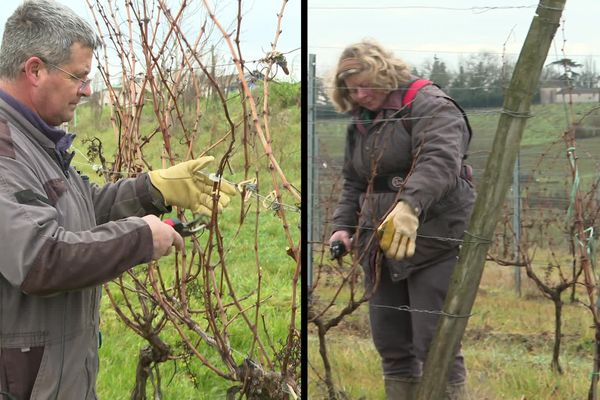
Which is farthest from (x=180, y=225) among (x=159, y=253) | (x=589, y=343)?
(x=589, y=343)

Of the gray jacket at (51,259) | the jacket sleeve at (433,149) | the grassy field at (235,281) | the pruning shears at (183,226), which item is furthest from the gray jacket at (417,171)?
the gray jacket at (51,259)

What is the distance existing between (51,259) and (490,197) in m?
1.45

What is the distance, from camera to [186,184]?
9.37 ft

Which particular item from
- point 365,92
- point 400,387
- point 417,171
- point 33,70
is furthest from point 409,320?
point 33,70

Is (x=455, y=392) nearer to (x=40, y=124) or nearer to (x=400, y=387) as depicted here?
(x=400, y=387)

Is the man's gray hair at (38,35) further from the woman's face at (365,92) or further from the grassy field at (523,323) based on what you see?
the grassy field at (523,323)

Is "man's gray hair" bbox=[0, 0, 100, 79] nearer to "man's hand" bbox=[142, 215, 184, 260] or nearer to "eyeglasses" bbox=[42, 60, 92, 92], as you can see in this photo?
"eyeglasses" bbox=[42, 60, 92, 92]

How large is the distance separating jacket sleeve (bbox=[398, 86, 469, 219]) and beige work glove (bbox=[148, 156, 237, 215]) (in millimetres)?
674

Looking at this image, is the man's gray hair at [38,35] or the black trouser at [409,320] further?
the black trouser at [409,320]

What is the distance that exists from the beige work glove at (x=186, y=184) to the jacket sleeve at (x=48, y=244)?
2.04 ft

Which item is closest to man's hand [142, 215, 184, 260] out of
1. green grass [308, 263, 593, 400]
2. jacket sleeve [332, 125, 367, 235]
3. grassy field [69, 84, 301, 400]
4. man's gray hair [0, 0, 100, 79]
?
man's gray hair [0, 0, 100, 79]

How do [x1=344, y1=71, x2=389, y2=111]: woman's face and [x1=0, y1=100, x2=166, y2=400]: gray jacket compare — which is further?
[x1=344, y1=71, x2=389, y2=111]: woman's face

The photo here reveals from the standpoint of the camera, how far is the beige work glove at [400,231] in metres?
2.84

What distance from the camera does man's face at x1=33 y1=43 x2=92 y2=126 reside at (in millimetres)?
2352
